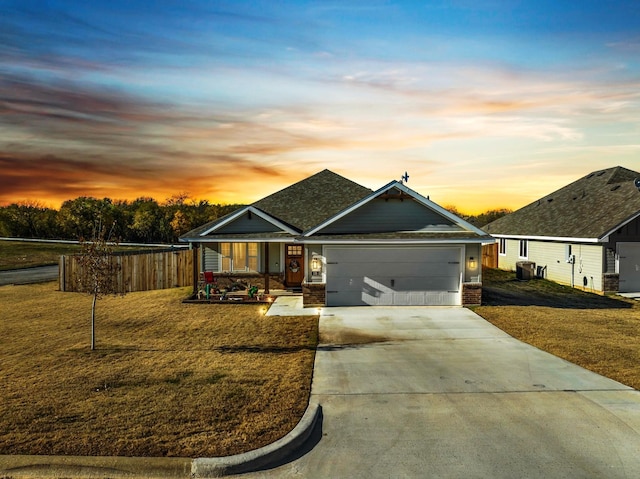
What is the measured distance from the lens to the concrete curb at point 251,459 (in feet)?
17.3

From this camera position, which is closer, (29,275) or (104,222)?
(29,275)

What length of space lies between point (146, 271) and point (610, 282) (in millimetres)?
24108

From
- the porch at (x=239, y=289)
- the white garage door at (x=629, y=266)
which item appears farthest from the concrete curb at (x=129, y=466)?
the white garage door at (x=629, y=266)

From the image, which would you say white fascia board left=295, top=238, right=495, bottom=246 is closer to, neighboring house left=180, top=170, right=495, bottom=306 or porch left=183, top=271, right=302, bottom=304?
neighboring house left=180, top=170, right=495, bottom=306

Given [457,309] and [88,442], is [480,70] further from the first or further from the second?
[88,442]

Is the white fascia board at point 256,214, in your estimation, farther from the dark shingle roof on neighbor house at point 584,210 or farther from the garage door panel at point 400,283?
the dark shingle roof on neighbor house at point 584,210

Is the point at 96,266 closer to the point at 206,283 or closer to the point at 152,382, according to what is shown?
the point at 152,382

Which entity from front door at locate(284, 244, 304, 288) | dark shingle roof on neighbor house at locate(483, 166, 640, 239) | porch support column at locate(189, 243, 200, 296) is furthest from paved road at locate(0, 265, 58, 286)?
dark shingle roof on neighbor house at locate(483, 166, 640, 239)

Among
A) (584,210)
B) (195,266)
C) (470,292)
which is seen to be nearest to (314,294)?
(470,292)

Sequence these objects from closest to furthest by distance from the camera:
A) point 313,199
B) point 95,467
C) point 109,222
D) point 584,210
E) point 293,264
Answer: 1. point 95,467
2. point 293,264
3. point 584,210
4. point 313,199
5. point 109,222

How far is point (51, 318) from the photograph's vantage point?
14.8 metres

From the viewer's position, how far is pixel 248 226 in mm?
20875

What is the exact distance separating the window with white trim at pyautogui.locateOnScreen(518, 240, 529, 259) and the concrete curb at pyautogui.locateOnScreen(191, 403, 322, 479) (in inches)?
1040

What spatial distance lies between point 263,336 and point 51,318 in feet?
27.9
